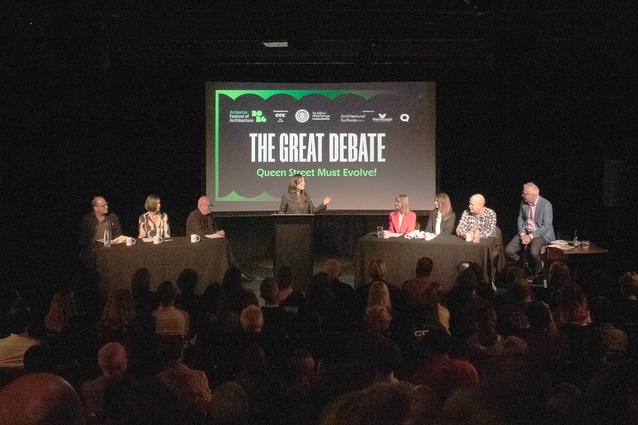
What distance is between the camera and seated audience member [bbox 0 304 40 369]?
154 inches

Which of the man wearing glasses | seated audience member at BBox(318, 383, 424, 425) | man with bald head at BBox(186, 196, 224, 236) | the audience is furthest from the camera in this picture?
man with bald head at BBox(186, 196, 224, 236)

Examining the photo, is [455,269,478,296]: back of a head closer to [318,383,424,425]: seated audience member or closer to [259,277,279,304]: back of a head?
[259,277,279,304]: back of a head

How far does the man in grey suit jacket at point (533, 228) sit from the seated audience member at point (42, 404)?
6.18 m

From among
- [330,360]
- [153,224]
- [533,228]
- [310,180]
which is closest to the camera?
[330,360]

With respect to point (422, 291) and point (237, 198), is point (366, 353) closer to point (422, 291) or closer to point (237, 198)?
point (422, 291)

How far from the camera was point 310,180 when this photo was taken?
9641 mm

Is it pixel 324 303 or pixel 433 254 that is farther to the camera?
pixel 433 254

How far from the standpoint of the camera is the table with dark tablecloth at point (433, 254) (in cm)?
689

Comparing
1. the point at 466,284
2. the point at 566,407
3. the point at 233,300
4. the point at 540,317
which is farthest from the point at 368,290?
the point at 566,407

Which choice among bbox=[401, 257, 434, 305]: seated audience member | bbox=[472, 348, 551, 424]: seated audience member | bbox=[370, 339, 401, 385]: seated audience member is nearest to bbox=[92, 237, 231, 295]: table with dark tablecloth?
bbox=[401, 257, 434, 305]: seated audience member

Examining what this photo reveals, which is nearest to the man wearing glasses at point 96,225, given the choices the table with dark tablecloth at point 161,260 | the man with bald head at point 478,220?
the table with dark tablecloth at point 161,260

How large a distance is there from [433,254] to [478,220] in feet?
2.91

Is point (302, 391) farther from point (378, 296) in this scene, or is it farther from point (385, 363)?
point (378, 296)

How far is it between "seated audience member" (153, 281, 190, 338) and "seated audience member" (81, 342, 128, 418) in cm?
119
